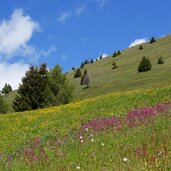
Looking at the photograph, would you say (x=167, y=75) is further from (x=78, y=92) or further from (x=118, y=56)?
(x=118, y=56)

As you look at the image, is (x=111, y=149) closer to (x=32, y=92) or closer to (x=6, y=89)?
(x=32, y=92)

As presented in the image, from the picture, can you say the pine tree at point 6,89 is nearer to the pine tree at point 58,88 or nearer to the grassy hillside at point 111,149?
the pine tree at point 58,88

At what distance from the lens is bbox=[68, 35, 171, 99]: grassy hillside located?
2746 inches

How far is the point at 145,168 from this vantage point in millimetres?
7438

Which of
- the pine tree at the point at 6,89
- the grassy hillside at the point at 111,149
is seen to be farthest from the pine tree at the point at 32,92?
the pine tree at the point at 6,89

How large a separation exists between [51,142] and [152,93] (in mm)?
17486

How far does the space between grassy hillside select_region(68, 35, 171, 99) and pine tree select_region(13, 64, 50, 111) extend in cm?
1227

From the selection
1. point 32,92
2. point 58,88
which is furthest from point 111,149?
point 58,88

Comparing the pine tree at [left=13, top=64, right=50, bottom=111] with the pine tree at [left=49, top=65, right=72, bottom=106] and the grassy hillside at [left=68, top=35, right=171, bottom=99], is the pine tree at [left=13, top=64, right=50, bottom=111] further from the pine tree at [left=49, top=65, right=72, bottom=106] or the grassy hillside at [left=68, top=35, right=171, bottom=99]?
the grassy hillside at [left=68, top=35, right=171, bottom=99]

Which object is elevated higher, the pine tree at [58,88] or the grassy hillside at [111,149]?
the pine tree at [58,88]

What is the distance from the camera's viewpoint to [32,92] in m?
58.9

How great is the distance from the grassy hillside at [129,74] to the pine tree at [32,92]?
12.3m

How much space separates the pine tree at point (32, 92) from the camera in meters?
58.2

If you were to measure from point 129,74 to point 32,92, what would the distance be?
27.7 metres
